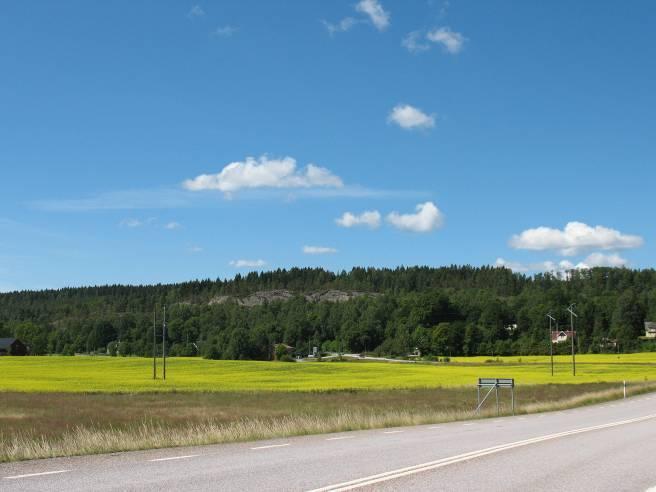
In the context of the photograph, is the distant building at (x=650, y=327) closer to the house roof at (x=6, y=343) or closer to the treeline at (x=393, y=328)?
the treeline at (x=393, y=328)

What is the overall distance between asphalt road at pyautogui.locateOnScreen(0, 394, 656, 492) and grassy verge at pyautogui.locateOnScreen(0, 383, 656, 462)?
1.84 metres

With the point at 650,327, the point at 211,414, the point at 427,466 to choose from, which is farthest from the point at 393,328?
the point at 427,466

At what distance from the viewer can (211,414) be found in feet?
119

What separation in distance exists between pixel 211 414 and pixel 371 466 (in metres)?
25.3

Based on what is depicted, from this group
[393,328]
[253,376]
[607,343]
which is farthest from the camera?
[393,328]

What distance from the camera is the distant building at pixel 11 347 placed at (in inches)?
5753

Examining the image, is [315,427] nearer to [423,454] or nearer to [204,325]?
[423,454]

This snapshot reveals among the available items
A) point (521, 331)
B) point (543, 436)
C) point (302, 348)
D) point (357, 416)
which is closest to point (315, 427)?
point (357, 416)

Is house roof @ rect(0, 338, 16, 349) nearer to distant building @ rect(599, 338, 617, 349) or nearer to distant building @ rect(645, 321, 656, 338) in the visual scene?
distant building @ rect(599, 338, 617, 349)

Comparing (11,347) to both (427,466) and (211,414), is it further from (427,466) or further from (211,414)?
(427,466)

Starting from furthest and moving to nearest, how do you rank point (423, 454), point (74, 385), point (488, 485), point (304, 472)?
point (74, 385) < point (423, 454) < point (304, 472) < point (488, 485)

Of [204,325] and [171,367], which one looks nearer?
[171,367]

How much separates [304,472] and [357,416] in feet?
44.5

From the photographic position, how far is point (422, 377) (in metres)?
67.5
